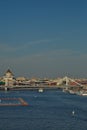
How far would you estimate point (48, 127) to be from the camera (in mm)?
37250

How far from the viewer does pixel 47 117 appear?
44375 millimetres

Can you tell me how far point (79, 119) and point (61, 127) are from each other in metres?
6.15

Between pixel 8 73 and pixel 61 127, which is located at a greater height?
pixel 8 73

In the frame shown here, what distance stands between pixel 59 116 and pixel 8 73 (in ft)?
467

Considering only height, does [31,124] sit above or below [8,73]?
below

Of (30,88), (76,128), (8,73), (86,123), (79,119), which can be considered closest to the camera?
(76,128)

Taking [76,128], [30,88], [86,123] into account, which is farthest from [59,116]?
[30,88]

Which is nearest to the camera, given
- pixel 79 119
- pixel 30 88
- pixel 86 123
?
pixel 86 123

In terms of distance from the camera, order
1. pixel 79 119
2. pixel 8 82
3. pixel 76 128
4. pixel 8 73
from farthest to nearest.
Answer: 1. pixel 8 73
2. pixel 8 82
3. pixel 79 119
4. pixel 76 128

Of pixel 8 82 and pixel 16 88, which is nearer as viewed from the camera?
pixel 16 88

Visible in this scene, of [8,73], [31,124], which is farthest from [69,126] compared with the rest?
[8,73]

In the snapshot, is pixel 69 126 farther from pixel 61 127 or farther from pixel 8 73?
pixel 8 73

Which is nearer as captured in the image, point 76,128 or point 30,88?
point 76,128

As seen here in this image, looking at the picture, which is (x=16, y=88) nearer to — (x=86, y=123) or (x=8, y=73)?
(x=8, y=73)
